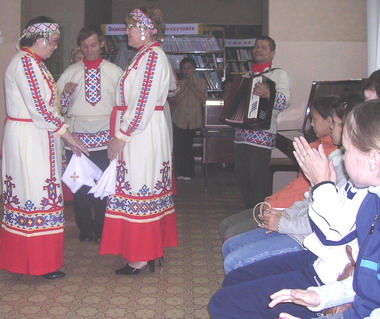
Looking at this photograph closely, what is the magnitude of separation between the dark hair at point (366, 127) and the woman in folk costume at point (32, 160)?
2012 mm

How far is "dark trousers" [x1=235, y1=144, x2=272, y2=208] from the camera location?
14.8ft

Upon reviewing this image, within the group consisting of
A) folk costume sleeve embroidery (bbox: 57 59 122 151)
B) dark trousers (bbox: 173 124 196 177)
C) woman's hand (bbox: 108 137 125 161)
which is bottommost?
dark trousers (bbox: 173 124 196 177)

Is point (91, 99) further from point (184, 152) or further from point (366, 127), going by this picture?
point (184, 152)

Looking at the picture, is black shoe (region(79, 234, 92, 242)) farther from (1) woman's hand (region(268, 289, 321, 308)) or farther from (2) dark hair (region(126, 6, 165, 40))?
(1) woman's hand (region(268, 289, 321, 308))

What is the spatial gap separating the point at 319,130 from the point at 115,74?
1.61 meters

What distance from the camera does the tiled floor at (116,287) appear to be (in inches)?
112

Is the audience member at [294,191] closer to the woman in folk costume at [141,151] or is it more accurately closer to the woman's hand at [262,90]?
the woman in folk costume at [141,151]

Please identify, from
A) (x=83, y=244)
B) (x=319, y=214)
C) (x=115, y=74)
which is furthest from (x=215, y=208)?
(x=319, y=214)

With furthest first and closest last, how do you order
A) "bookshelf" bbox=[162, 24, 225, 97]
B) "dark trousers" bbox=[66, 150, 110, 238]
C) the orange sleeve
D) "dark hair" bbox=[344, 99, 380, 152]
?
1. "bookshelf" bbox=[162, 24, 225, 97]
2. "dark trousers" bbox=[66, 150, 110, 238]
3. the orange sleeve
4. "dark hair" bbox=[344, 99, 380, 152]

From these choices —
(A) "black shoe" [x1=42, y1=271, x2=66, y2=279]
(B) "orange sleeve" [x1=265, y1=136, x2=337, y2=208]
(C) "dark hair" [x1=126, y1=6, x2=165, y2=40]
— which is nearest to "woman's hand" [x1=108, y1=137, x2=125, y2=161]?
(C) "dark hair" [x1=126, y1=6, x2=165, y2=40]

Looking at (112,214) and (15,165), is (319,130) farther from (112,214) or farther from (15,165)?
(15,165)

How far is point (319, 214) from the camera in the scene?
5.42 feet

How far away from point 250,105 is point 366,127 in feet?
9.50

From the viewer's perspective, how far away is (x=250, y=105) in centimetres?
428
